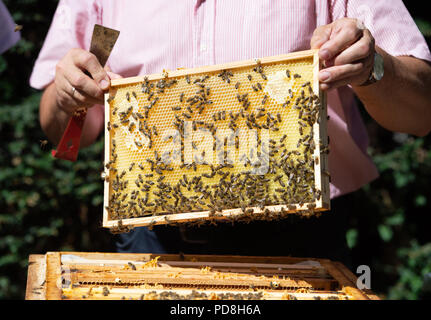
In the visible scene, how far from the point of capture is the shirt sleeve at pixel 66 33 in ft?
10.9

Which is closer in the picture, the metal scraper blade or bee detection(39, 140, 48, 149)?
the metal scraper blade

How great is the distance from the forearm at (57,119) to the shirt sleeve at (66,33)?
12 cm

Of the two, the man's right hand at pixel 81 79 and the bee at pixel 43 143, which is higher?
the man's right hand at pixel 81 79

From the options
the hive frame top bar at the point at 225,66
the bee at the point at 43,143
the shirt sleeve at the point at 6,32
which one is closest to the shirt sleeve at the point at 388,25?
the hive frame top bar at the point at 225,66

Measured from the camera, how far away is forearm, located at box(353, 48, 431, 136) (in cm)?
268

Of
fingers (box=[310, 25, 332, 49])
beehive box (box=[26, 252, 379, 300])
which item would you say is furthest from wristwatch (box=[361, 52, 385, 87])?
beehive box (box=[26, 252, 379, 300])

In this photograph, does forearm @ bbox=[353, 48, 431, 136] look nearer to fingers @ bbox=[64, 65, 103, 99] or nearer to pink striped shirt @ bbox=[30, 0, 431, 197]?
pink striped shirt @ bbox=[30, 0, 431, 197]

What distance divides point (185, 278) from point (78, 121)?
1265 millimetres

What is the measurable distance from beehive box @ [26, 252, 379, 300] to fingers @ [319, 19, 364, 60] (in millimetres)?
1190

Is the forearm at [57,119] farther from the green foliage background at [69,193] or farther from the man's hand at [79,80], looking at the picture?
the green foliage background at [69,193]

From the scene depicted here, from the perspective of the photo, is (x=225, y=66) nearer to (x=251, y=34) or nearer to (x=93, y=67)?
(x=251, y=34)

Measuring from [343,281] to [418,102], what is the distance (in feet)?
4.09

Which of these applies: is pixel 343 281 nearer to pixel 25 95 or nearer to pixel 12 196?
pixel 12 196

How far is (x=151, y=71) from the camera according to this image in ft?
9.73
